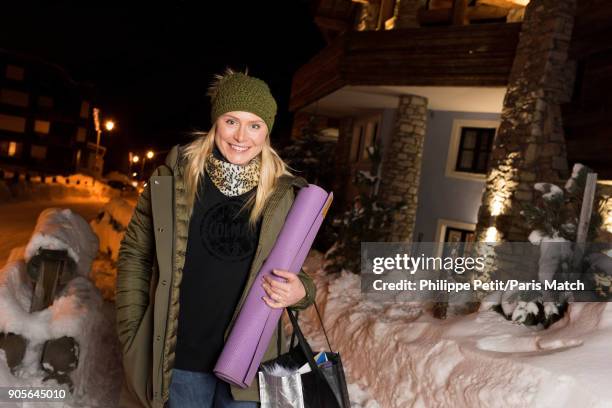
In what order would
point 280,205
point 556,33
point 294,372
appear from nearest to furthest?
point 294,372 → point 280,205 → point 556,33

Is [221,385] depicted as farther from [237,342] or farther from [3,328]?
[3,328]

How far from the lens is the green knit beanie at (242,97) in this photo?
2213mm

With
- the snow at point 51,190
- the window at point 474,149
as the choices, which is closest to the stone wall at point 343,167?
the window at point 474,149

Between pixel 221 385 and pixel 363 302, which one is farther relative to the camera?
pixel 363 302

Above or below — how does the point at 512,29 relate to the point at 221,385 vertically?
above

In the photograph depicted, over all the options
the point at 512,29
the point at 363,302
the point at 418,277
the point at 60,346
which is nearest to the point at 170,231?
the point at 60,346

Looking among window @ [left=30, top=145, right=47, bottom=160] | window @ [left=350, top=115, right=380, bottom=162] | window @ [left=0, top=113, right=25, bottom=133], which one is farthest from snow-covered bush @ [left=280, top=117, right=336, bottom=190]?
window @ [left=0, top=113, right=25, bottom=133]

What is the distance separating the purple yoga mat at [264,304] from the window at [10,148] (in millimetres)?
46771

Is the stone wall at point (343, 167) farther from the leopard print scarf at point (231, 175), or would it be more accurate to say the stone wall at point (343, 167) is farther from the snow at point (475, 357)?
the leopard print scarf at point (231, 175)

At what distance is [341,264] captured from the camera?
10.1 meters

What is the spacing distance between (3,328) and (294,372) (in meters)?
3.17

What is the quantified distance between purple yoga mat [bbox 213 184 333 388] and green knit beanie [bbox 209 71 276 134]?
427 mm

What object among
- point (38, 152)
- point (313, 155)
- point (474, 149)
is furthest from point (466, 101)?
point (38, 152)

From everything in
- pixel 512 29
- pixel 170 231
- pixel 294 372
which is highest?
pixel 512 29
